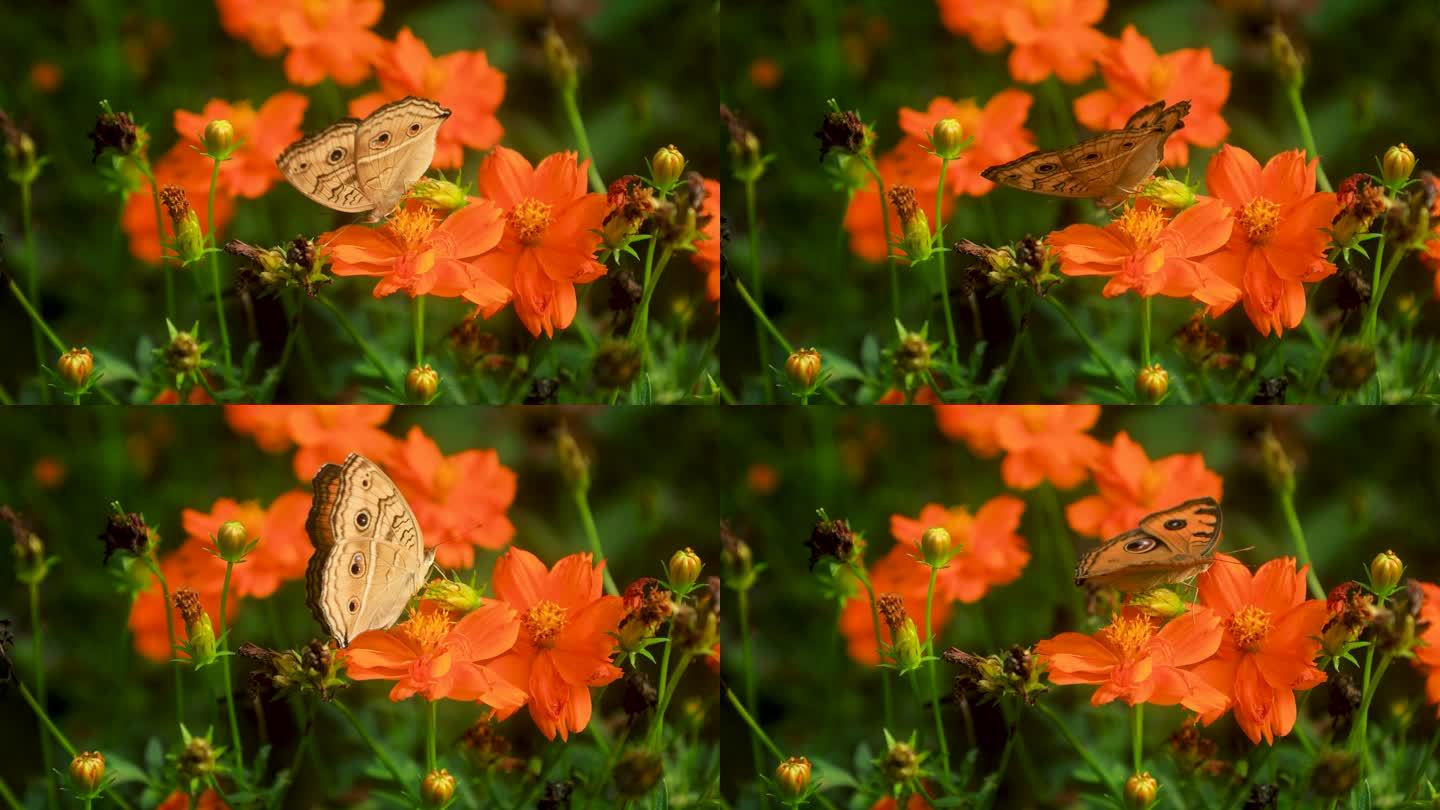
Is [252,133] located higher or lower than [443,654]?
higher

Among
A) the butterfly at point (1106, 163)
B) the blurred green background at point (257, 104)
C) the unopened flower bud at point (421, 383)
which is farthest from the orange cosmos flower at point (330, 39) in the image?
the butterfly at point (1106, 163)

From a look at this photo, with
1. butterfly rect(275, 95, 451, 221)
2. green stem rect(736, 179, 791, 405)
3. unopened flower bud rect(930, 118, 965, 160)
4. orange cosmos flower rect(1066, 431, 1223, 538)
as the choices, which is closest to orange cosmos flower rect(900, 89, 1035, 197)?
unopened flower bud rect(930, 118, 965, 160)

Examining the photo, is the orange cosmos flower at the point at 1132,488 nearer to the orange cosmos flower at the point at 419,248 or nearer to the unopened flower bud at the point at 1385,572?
the unopened flower bud at the point at 1385,572

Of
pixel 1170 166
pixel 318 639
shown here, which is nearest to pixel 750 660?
pixel 318 639

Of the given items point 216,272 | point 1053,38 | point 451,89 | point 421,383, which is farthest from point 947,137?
point 216,272

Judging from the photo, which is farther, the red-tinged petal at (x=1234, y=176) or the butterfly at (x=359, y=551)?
the red-tinged petal at (x=1234, y=176)

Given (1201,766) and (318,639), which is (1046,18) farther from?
(318,639)

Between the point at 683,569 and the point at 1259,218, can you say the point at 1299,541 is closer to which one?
the point at 1259,218
